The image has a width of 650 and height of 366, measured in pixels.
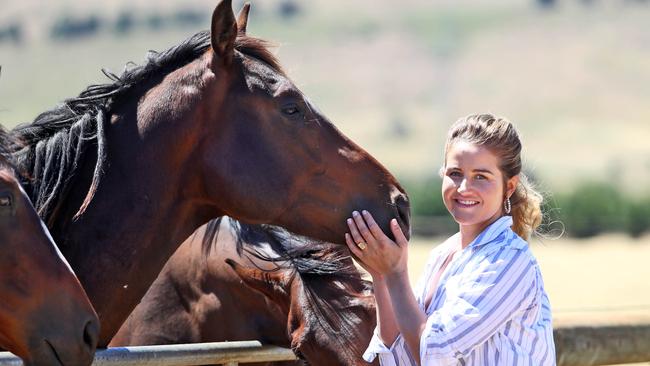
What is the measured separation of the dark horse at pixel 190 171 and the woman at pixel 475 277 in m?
0.39

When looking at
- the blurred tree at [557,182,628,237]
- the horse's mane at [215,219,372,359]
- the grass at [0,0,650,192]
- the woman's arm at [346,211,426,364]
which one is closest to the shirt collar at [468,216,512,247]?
the woman's arm at [346,211,426,364]

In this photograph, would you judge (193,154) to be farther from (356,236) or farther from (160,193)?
(356,236)

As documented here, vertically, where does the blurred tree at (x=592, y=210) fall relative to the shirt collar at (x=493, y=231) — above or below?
below

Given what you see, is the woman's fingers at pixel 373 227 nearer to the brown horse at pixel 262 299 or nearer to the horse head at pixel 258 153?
the horse head at pixel 258 153

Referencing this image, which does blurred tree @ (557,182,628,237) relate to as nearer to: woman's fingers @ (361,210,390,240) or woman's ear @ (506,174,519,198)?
woman's fingers @ (361,210,390,240)

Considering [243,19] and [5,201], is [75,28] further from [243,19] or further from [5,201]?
[5,201]

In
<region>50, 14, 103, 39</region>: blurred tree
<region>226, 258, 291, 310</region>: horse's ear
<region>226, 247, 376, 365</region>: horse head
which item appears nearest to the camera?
<region>226, 247, 376, 365</region>: horse head

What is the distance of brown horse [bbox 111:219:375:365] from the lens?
13.4 ft

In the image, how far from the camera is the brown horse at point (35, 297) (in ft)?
9.66

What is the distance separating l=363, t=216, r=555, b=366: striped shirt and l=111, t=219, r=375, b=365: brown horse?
0.90 m

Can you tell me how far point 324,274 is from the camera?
4332 millimetres

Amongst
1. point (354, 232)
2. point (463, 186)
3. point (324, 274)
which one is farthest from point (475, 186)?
point (324, 274)

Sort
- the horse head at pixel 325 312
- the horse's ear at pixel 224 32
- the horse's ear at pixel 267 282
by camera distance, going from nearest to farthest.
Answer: the horse's ear at pixel 224 32
the horse head at pixel 325 312
the horse's ear at pixel 267 282

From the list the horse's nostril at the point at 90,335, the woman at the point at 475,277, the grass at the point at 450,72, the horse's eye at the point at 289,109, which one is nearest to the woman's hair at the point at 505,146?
the woman at the point at 475,277
